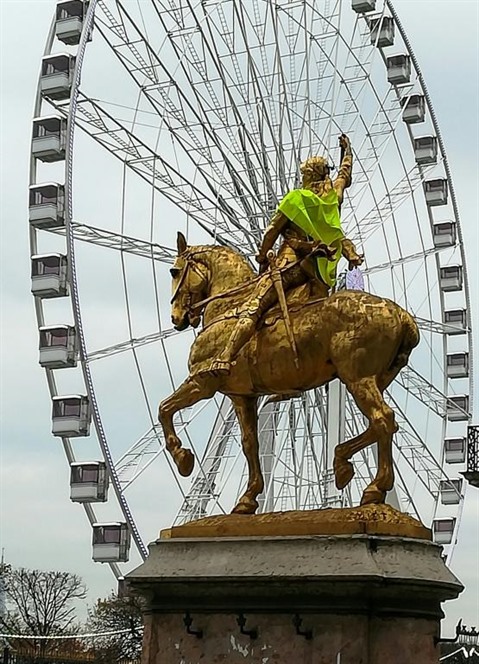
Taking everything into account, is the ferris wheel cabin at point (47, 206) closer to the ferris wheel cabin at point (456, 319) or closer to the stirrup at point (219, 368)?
the ferris wheel cabin at point (456, 319)

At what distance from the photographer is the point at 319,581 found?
25.5ft

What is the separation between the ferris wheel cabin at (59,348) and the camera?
19.6 meters

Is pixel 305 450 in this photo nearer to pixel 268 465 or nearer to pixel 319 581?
pixel 268 465

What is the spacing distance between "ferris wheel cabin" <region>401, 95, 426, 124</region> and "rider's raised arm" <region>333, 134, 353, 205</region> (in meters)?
15.3

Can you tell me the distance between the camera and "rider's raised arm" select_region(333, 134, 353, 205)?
9727 millimetres

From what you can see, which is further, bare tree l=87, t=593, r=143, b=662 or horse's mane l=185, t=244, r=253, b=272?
bare tree l=87, t=593, r=143, b=662

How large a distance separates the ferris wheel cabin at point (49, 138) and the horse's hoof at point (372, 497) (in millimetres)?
12494

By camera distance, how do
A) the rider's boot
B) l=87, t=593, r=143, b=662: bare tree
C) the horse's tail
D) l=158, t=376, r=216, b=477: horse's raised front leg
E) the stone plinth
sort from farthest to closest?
l=87, t=593, r=143, b=662: bare tree
l=158, t=376, r=216, b=477: horse's raised front leg
the rider's boot
the horse's tail
the stone plinth

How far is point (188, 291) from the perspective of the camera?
976 cm

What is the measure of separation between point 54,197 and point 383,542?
12950 mm

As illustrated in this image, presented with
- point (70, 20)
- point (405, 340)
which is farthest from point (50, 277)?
point (405, 340)

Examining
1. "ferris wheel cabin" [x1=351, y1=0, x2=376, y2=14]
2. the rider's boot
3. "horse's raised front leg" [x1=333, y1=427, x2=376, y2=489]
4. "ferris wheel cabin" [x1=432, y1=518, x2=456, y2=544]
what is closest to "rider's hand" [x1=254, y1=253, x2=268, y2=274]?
the rider's boot

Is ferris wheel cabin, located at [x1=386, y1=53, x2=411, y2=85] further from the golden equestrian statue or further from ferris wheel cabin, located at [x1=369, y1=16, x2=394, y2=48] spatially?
the golden equestrian statue

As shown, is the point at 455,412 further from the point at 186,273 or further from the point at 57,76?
the point at 186,273
